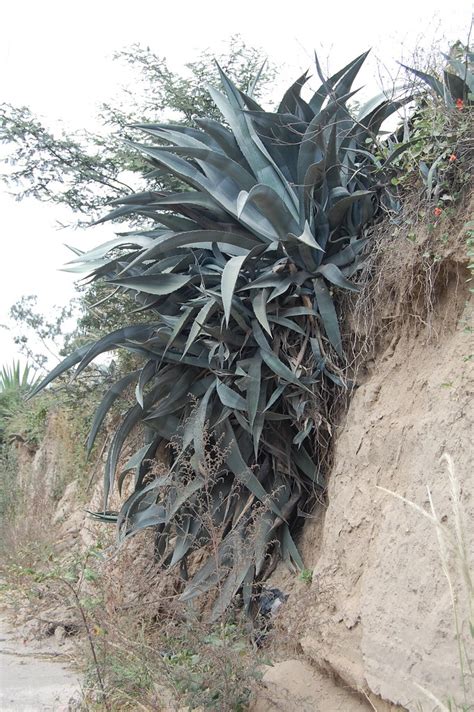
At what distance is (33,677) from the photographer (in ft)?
18.6

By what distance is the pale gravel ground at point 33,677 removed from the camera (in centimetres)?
492

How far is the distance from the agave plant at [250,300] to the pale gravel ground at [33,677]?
103 centimetres

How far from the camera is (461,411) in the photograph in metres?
4.27

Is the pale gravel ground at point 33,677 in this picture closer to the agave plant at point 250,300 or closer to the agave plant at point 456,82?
the agave plant at point 250,300

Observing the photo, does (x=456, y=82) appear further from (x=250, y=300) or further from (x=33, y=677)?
(x=33, y=677)

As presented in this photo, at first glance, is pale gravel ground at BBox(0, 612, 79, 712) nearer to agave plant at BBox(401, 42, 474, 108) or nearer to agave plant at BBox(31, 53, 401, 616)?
agave plant at BBox(31, 53, 401, 616)

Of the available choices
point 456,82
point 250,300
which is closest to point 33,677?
point 250,300

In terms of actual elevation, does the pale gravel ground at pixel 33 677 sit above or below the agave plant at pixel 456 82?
below

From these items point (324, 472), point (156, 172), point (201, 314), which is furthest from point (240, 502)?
point (156, 172)

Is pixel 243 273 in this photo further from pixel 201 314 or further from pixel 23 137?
pixel 23 137

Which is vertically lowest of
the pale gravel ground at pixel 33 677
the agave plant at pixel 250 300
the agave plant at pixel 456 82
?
the pale gravel ground at pixel 33 677

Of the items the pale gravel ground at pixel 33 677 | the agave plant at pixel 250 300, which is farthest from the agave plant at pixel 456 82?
the pale gravel ground at pixel 33 677

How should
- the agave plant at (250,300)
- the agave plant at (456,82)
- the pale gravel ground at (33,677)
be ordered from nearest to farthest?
the pale gravel ground at (33,677)
the agave plant at (456,82)
the agave plant at (250,300)

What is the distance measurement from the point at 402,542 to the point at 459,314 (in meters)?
1.43
